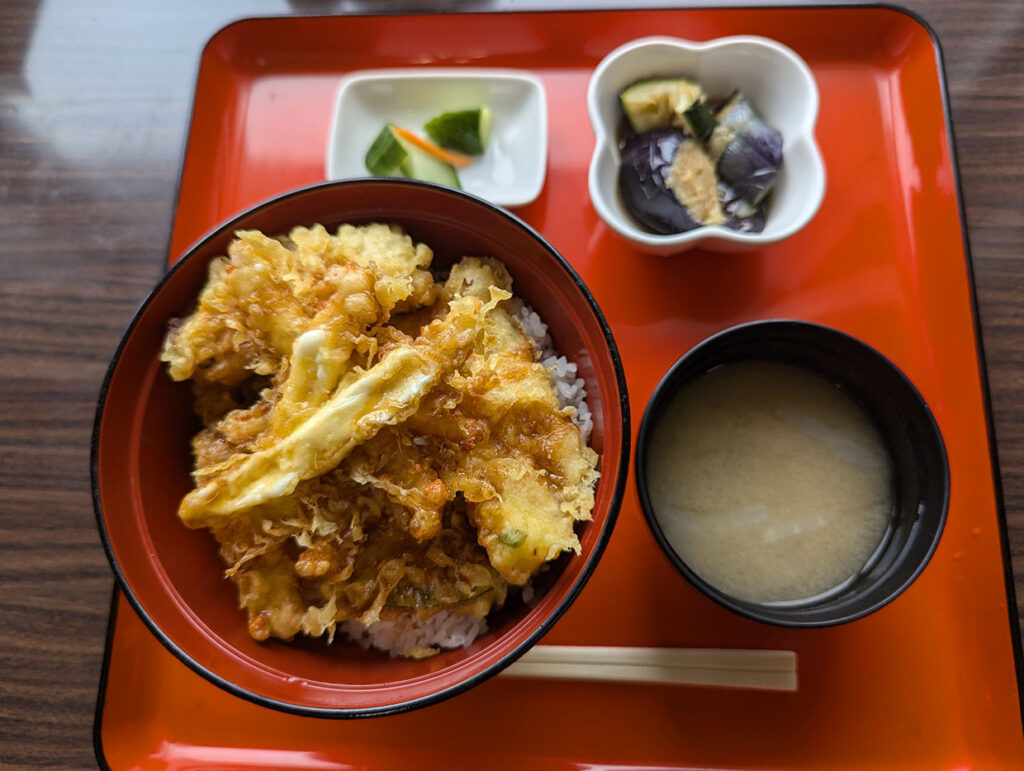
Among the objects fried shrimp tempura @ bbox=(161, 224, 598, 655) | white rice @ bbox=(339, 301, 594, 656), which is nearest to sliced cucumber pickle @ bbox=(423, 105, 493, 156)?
fried shrimp tempura @ bbox=(161, 224, 598, 655)

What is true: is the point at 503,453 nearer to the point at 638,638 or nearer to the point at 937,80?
the point at 638,638

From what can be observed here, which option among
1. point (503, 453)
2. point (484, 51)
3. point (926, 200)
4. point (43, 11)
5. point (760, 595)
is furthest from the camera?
point (43, 11)

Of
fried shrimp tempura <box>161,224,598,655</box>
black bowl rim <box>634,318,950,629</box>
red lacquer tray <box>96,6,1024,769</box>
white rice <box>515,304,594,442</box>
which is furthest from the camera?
red lacquer tray <box>96,6,1024,769</box>

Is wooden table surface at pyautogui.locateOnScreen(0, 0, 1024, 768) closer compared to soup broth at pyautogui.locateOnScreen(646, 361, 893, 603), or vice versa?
soup broth at pyautogui.locateOnScreen(646, 361, 893, 603)

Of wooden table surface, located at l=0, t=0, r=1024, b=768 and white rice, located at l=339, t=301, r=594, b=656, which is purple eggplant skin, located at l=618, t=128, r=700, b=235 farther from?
wooden table surface, located at l=0, t=0, r=1024, b=768

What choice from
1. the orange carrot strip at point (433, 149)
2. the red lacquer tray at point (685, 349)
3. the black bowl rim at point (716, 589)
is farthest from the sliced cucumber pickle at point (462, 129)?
the black bowl rim at point (716, 589)

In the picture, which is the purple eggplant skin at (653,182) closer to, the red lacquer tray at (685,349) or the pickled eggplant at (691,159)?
the pickled eggplant at (691,159)

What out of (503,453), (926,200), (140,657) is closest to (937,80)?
(926,200)
